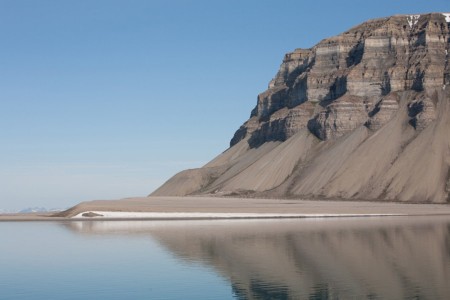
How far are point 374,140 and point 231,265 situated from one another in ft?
409

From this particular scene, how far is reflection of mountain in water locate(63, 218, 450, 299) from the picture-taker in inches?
1534

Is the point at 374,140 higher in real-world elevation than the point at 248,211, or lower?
higher

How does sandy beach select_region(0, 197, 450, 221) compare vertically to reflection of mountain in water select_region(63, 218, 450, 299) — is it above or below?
above

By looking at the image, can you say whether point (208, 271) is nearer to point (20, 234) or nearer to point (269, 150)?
point (20, 234)

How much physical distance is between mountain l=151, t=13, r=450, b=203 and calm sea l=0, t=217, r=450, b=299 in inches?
2817

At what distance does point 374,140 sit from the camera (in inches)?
6644

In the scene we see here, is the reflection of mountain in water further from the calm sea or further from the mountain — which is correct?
the mountain

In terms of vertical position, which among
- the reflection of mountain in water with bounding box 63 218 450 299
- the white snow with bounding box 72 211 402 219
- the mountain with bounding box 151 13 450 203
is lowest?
the reflection of mountain in water with bounding box 63 218 450 299

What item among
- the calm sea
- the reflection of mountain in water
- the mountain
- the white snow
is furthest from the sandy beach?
the calm sea

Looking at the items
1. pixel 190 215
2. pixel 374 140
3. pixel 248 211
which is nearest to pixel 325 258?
pixel 190 215

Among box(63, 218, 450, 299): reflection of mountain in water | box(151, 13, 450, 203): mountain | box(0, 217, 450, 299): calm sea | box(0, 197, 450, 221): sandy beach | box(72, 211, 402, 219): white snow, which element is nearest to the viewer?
box(63, 218, 450, 299): reflection of mountain in water

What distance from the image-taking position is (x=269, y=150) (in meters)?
198

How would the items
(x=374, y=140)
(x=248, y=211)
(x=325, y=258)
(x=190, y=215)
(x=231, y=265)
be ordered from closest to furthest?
(x=231, y=265) < (x=325, y=258) < (x=190, y=215) < (x=248, y=211) < (x=374, y=140)

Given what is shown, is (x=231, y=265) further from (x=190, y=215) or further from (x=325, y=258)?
(x=190, y=215)
